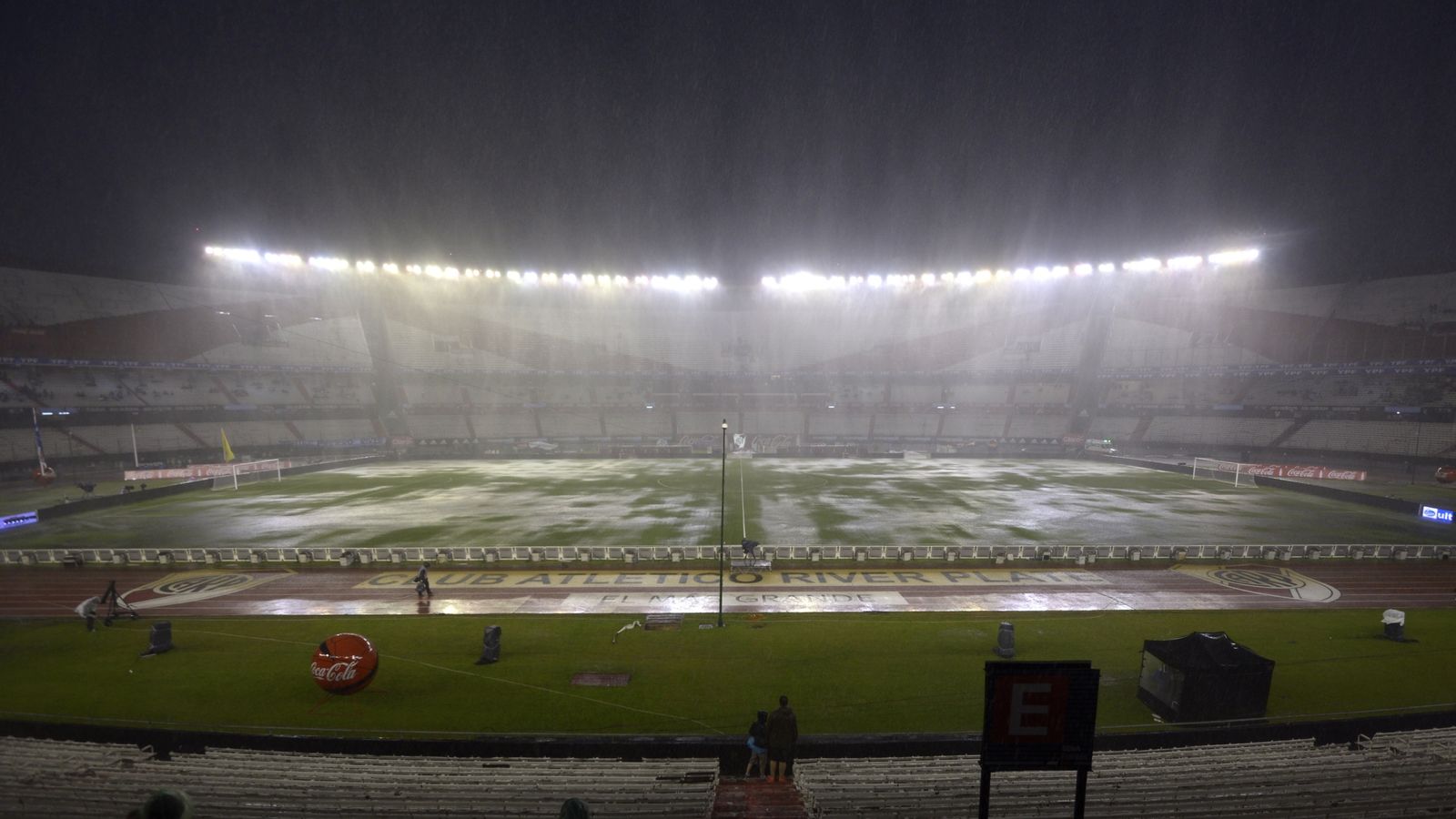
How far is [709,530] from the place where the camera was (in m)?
29.5

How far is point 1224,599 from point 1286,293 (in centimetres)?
6658

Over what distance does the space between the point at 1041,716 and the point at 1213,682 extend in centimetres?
1036

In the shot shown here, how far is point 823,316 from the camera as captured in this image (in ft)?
284

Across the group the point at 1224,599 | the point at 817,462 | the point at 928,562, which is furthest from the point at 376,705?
the point at 817,462

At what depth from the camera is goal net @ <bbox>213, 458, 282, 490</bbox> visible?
44.2 meters

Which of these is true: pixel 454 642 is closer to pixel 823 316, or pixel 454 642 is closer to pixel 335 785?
pixel 335 785

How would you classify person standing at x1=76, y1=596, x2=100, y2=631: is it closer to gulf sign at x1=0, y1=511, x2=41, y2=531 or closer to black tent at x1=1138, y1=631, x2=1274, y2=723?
gulf sign at x1=0, y1=511, x2=41, y2=531

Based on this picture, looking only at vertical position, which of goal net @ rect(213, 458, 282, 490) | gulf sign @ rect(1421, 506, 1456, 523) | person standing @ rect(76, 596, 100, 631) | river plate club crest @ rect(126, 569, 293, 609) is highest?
gulf sign @ rect(1421, 506, 1456, 523)

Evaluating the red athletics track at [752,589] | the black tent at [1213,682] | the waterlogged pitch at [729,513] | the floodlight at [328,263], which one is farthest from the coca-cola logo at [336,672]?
the floodlight at [328,263]

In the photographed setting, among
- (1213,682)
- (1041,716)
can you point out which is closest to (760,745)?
(1041,716)

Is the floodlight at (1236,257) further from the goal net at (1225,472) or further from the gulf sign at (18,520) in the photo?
the gulf sign at (18,520)

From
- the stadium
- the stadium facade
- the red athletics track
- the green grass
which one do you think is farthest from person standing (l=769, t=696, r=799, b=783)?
the stadium facade

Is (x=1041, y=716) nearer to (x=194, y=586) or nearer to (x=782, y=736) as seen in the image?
(x=782, y=736)

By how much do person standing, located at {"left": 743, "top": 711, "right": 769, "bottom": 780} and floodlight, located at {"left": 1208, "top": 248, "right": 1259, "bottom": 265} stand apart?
83.2 meters
